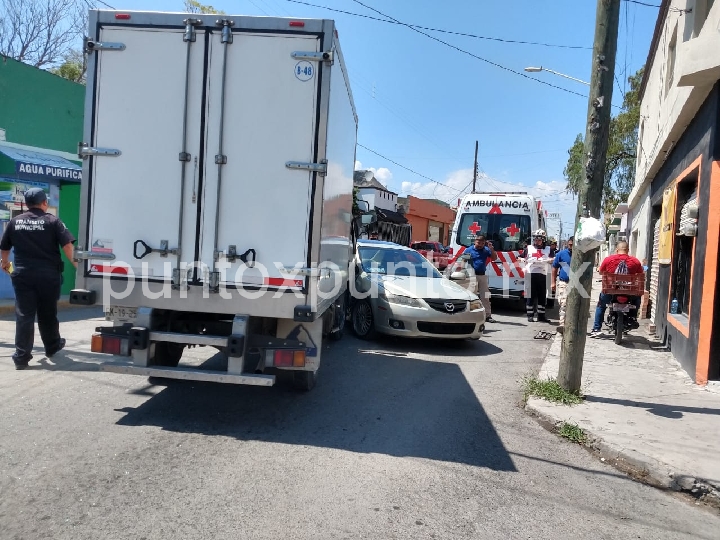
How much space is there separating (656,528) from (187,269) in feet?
12.6

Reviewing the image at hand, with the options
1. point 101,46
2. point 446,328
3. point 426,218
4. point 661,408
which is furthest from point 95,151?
point 426,218

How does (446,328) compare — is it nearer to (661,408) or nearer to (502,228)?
(661,408)

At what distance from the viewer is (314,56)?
481 cm

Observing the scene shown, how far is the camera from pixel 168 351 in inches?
238

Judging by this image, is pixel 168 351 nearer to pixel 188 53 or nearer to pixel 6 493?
pixel 6 493

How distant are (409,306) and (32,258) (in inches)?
193

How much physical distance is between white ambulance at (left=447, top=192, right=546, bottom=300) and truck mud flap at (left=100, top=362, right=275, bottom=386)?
31.6 feet

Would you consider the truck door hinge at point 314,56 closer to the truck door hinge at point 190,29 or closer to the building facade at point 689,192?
the truck door hinge at point 190,29

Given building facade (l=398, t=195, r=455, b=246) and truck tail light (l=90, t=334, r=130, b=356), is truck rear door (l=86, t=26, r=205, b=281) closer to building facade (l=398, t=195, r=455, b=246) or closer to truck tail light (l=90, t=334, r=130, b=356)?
truck tail light (l=90, t=334, r=130, b=356)

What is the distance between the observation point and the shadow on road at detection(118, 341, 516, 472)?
4.89 metres

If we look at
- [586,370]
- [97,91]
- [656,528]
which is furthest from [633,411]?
[97,91]

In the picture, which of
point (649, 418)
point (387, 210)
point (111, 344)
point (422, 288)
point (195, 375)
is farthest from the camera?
point (387, 210)

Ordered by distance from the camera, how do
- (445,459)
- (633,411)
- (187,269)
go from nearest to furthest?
(445,459) → (187,269) → (633,411)

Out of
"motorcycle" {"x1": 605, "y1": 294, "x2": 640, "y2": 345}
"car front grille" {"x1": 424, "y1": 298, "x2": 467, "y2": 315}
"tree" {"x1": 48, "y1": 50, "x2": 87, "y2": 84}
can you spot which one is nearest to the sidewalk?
"motorcycle" {"x1": 605, "y1": 294, "x2": 640, "y2": 345}
